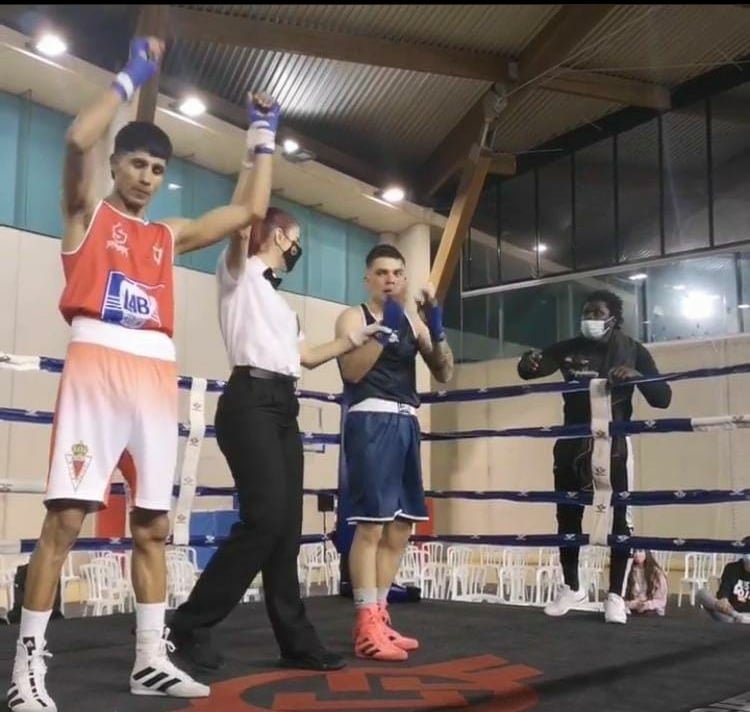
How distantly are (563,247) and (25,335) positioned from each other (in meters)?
6.51

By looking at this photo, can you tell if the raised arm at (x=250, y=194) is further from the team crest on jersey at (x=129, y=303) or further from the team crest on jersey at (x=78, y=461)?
the team crest on jersey at (x=78, y=461)

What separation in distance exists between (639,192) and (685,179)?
56cm

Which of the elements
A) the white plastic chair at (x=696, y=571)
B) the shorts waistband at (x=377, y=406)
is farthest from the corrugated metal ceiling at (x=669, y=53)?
the shorts waistband at (x=377, y=406)

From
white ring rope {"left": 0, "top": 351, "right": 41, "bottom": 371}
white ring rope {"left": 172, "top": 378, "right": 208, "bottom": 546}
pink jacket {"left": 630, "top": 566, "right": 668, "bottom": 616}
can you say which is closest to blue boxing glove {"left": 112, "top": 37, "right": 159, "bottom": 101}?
white ring rope {"left": 0, "top": 351, "right": 41, "bottom": 371}

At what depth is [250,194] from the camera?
195 centimetres

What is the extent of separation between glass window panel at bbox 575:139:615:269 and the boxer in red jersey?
9566 mm

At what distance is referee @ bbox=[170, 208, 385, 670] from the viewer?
7.01 ft

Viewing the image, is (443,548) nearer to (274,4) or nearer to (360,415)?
(360,415)

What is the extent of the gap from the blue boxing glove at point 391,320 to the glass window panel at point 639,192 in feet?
27.9

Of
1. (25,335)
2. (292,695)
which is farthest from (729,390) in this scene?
(292,695)

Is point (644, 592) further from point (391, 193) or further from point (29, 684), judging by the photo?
point (391, 193)

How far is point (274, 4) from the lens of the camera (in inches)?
25.5

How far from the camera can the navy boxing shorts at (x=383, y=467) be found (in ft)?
8.35

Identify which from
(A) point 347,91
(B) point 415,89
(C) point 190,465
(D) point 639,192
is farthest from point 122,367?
(D) point 639,192
